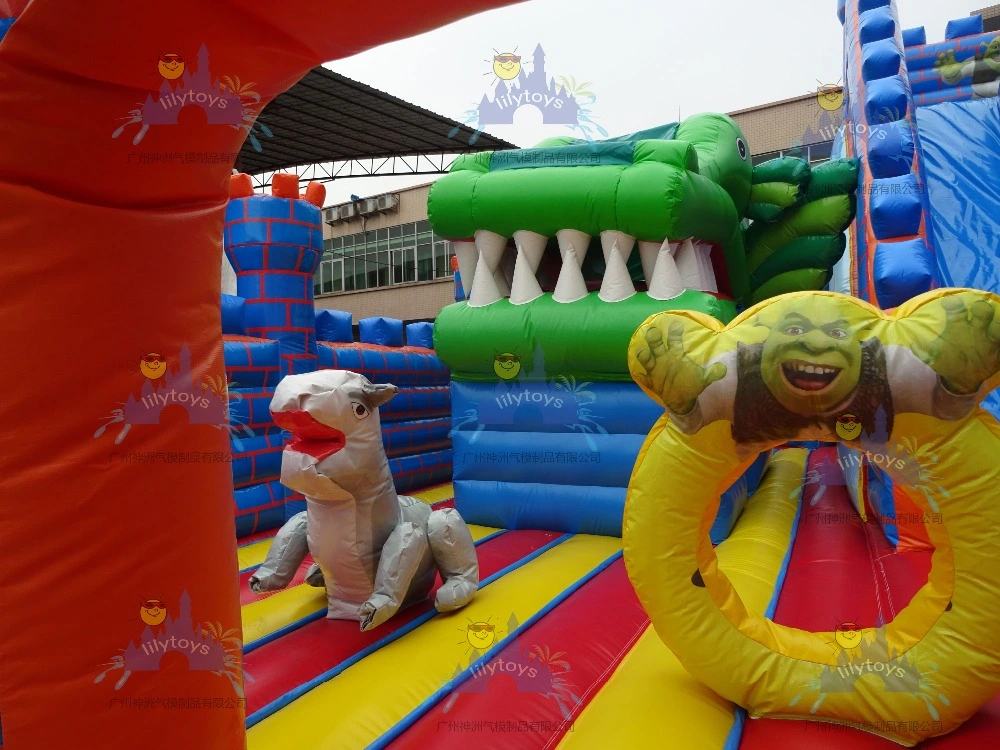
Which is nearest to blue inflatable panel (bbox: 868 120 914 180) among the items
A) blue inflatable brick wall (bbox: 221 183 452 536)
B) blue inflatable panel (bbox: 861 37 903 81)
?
blue inflatable panel (bbox: 861 37 903 81)

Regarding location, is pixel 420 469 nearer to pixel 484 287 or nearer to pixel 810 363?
pixel 484 287

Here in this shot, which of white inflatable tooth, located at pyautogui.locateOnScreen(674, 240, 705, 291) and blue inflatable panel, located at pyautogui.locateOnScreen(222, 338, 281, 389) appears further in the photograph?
blue inflatable panel, located at pyautogui.locateOnScreen(222, 338, 281, 389)

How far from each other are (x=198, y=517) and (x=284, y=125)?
1033 centimetres

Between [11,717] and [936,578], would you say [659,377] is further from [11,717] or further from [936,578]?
[11,717]

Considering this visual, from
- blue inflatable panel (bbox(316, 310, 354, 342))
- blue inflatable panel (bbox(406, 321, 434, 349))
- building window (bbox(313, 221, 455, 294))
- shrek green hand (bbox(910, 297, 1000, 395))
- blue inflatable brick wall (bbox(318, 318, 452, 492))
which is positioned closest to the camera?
shrek green hand (bbox(910, 297, 1000, 395))

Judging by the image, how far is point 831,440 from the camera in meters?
1.46

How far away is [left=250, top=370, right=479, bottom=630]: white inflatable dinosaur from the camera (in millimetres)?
1896

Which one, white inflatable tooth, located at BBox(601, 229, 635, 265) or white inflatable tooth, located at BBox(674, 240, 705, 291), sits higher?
white inflatable tooth, located at BBox(601, 229, 635, 265)

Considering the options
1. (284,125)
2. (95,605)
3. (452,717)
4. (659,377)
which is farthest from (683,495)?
(284,125)

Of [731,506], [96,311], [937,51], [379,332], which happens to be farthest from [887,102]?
[379,332]

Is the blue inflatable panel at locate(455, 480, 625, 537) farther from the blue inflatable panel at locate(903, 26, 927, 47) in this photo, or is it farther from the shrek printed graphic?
the blue inflatable panel at locate(903, 26, 927, 47)

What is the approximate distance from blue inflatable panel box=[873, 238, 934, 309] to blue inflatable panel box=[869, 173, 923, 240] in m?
0.11

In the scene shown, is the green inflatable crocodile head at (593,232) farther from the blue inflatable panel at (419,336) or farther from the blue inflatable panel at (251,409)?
the blue inflatable panel at (419,336)

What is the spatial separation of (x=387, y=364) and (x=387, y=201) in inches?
457
